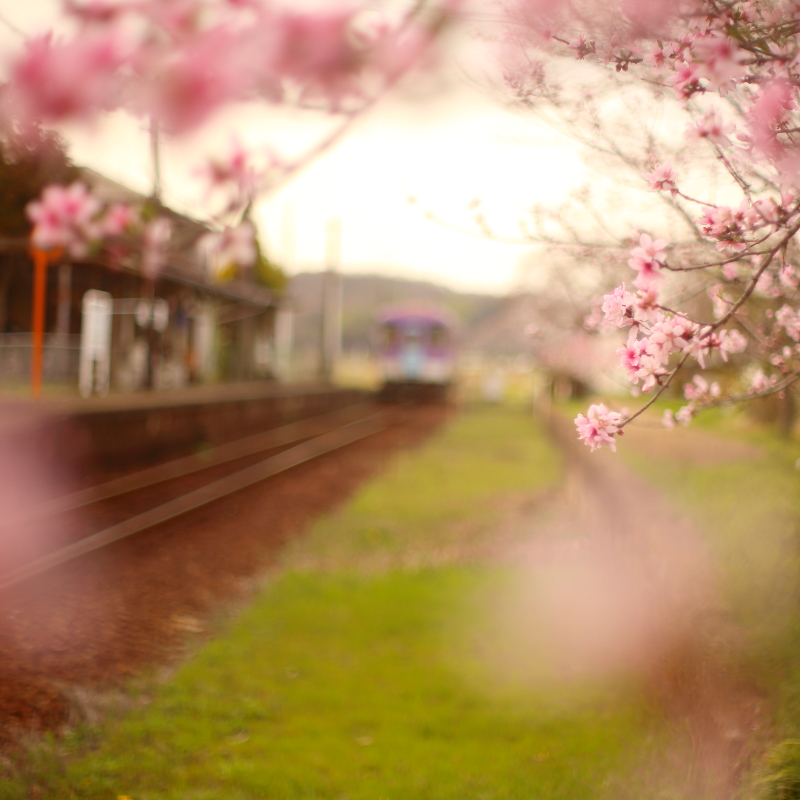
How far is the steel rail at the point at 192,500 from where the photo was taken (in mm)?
5026

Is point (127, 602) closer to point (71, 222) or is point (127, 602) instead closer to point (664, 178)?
point (71, 222)

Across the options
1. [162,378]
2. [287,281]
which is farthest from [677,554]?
[287,281]

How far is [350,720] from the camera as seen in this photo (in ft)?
11.5

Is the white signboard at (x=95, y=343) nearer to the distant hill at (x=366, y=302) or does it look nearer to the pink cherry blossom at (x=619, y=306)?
the distant hill at (x=366, y=302)

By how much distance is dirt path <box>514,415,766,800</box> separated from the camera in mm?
2432

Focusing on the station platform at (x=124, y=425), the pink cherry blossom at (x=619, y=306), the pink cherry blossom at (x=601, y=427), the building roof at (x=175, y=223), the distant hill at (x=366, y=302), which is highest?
the distant hill at (x=366, y=302)

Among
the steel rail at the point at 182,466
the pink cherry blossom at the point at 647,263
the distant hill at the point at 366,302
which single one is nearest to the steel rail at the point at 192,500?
the steel rail at the point at 182,466

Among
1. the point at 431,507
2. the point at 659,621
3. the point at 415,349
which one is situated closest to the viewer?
the point at 659,621

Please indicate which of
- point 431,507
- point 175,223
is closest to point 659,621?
point 175,223

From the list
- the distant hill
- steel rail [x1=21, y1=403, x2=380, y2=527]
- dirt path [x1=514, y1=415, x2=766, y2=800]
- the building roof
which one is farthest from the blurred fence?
the distant hill

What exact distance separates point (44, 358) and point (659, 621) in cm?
1353

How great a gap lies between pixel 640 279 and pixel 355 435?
15027 millimetres

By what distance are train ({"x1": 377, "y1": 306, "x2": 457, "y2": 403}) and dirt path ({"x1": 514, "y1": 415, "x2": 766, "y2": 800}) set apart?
2242 cm

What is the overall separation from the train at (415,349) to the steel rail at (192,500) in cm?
1210
